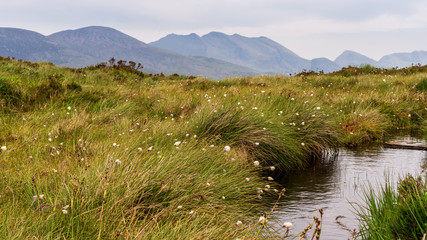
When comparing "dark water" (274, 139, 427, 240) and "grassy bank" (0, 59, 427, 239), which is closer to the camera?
"grassy bank" (0, 59, 427, 239)

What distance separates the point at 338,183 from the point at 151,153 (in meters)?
4.14

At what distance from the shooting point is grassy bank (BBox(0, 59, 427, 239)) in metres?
3.78

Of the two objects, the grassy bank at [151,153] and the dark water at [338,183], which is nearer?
the grassy bank at [151,153]

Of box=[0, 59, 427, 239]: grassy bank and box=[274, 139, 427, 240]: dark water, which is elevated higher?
box=[0, 59, 427, 239]: grassy bank

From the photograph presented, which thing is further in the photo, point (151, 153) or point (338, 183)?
point (338, 183)

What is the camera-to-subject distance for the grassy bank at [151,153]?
378cm

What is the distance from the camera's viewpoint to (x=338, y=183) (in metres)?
8.09

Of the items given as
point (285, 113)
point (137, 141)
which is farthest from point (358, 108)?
point (137, 141)

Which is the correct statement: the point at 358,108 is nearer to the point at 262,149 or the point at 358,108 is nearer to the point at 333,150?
the point at 333,150

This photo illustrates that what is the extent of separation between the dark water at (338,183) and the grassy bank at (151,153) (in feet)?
1.57

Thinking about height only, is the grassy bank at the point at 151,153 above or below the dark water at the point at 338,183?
above

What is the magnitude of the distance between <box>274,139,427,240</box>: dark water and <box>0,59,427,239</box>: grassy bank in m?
0.48

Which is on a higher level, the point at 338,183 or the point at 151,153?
the point at 151,153

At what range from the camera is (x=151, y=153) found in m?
5.85
